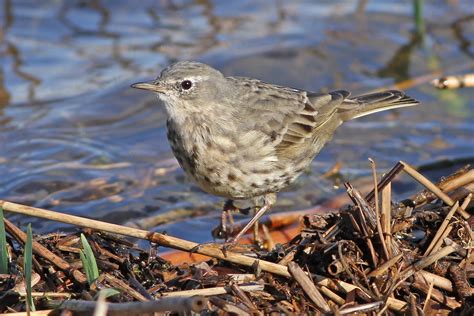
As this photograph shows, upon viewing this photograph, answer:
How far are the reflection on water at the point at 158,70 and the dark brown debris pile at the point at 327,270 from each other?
6.56ft

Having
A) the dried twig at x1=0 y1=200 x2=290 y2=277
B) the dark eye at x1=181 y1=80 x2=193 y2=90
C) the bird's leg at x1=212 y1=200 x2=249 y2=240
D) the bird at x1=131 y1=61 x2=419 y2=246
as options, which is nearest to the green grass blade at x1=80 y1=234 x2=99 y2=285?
the dried twig at x1=0 y1=200 x2=290 y2=277

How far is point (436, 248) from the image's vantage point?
5.30 m

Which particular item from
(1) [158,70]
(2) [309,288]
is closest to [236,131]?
(2) [309,288]

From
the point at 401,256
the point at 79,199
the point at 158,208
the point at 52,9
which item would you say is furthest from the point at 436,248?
the point at 52,9

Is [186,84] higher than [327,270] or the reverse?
higher

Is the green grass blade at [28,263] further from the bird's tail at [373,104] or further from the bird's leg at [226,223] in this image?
the bird's tail at [373,104]

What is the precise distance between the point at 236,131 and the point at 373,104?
1605 millimetres

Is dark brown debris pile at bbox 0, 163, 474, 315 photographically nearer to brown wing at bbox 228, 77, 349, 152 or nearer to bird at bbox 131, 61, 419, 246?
bird at bbox 131, 61, 419, 246

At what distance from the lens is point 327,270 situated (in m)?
5.14

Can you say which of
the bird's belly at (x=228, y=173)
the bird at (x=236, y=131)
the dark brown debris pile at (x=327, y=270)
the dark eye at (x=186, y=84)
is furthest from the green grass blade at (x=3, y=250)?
the dark eye at (x=186, y=84)

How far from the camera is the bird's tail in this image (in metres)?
7.83

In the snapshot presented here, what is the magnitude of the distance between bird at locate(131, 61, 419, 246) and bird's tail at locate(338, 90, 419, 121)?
38 centimetres

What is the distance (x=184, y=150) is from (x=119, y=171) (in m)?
2.06

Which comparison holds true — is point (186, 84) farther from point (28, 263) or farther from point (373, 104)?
point (28, 263)
